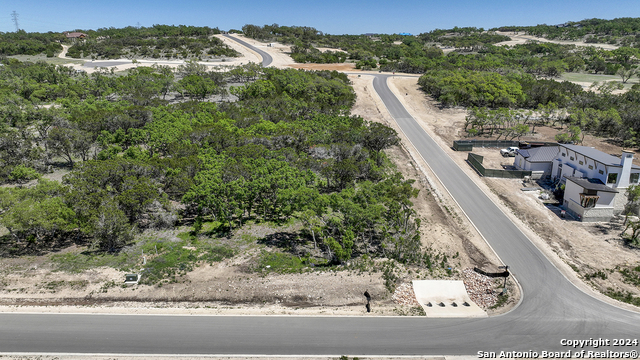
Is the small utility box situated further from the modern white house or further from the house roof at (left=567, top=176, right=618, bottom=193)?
the house roof at (left=567, top=176, right=618, bottom=193)

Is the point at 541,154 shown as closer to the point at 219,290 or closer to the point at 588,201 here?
the point at 588,201

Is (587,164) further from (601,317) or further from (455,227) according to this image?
(601,317)

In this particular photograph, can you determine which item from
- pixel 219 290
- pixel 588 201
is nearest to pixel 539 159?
pixel 588 201

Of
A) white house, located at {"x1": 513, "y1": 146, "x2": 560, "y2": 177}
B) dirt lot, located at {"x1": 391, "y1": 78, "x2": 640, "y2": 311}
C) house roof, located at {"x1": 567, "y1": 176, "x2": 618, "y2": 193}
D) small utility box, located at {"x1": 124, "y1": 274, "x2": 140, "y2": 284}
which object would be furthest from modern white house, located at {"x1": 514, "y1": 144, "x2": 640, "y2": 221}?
small utility box, located at {"x1": 124, "y1": 274, "x2": 140, "y2": 284}

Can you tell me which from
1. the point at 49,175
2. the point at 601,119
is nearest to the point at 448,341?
the point at 49,175

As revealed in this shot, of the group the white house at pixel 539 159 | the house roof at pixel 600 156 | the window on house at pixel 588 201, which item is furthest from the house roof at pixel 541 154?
the window on house at pixel 588 201
